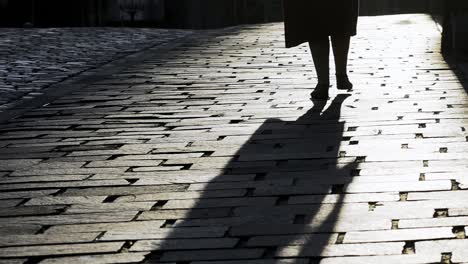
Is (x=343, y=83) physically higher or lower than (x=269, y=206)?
lower

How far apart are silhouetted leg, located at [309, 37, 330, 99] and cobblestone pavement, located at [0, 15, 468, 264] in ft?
0.34

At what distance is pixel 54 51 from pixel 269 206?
964 cm

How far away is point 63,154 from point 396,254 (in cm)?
263

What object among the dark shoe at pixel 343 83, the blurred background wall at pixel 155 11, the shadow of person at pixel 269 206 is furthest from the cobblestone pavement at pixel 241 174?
the blurred background wall at pixel 155 11

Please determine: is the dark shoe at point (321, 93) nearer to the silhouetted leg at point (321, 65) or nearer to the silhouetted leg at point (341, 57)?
the silhouetted leg at point (321, 65)

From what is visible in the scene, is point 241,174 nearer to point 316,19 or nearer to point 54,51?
point 316,19

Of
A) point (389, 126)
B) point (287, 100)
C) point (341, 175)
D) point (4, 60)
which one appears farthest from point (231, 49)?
point (341, 175)

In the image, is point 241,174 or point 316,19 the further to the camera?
point 316,19

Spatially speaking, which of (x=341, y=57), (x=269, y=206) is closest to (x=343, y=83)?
(x=341, y=57)

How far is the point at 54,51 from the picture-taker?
534 inches

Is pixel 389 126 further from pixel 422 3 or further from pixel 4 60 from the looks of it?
pixel 422 3

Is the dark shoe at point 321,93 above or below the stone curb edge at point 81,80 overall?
above

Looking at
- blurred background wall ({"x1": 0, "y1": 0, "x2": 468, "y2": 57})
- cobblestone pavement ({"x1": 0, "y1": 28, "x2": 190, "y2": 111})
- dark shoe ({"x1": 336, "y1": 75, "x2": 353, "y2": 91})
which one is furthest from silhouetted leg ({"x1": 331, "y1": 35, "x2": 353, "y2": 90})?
blurred background wall ({"x1": 0, "y1": 0, "x2": 468, "y2": 57})

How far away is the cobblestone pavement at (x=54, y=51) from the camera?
32.2 ft
